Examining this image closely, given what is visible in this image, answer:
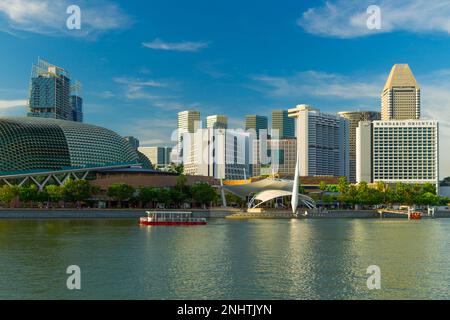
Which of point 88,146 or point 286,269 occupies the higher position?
point 88,146

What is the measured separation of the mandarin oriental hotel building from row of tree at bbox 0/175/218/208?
297ft

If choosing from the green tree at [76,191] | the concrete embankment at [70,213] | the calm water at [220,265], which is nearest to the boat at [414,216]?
the concrete embankment at [70,213]

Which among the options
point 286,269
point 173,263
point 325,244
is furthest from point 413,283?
point 325,244

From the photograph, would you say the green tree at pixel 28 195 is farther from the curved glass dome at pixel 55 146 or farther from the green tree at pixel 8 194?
the curved glass dome at pixel 55 146

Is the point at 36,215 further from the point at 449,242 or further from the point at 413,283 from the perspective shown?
the point at 413,283

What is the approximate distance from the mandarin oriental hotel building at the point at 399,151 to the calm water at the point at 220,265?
428 feet

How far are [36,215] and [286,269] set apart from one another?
6212 centimetres

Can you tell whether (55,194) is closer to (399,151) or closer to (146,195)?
(146,195)

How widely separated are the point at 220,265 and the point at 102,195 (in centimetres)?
7251

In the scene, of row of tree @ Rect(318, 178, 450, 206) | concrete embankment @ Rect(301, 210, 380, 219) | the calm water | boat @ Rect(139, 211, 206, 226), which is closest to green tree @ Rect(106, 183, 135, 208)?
boat @ Rect(139, 211, 206, 226)

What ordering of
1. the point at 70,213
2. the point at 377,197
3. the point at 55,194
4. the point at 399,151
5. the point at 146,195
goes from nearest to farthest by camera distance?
the point at 70,213, the point at 55,194, the point at 146,195, the point at 377,197, the point at 399,151

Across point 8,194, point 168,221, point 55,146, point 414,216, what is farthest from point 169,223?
point 414,216

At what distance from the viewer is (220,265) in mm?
36625

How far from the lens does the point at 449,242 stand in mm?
53438
